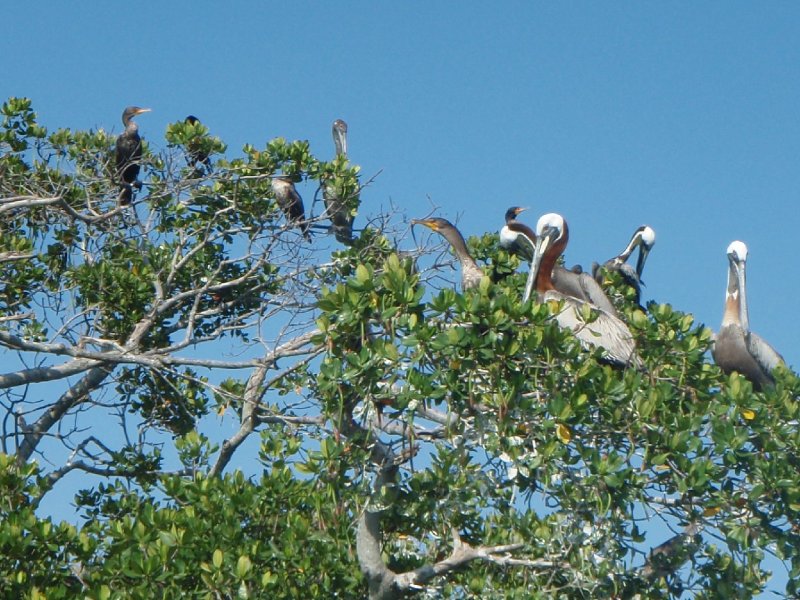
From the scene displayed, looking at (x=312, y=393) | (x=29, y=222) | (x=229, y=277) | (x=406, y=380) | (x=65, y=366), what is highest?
(x=29, y=222)

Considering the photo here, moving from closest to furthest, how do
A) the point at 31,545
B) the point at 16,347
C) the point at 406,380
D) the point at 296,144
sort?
the point at 406,380 < the point at 31,545 < the point at 16,347 < the point at 296,144

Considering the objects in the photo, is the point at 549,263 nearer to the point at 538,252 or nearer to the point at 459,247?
the point at 538,252

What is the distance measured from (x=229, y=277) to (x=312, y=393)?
67.7 inches

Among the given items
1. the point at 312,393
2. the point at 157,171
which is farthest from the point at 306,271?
the point at 157,171

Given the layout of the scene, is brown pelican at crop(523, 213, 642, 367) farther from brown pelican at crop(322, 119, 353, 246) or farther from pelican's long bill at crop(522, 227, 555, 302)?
brown pelican at crop(322, 119, 353, 246)

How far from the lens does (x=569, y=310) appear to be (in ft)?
24.6

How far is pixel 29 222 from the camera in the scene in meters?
9.20

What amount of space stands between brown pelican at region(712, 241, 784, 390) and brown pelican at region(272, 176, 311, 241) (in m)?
3.15

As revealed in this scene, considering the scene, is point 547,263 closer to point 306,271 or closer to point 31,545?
point 306,271

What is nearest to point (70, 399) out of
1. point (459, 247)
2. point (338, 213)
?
point (338, 213)

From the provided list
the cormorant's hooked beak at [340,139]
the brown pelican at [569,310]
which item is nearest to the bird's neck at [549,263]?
the brown pelican at [569,310]

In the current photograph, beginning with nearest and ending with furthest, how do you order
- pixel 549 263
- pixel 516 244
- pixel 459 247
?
pixel 549 263 → pixel 459 247 → pixel 516 244

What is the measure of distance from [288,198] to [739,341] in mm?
3440

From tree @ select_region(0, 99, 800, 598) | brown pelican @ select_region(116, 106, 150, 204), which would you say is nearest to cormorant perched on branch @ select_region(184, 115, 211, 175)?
brown pelican @ select_region(116, 106, 150, 204)
